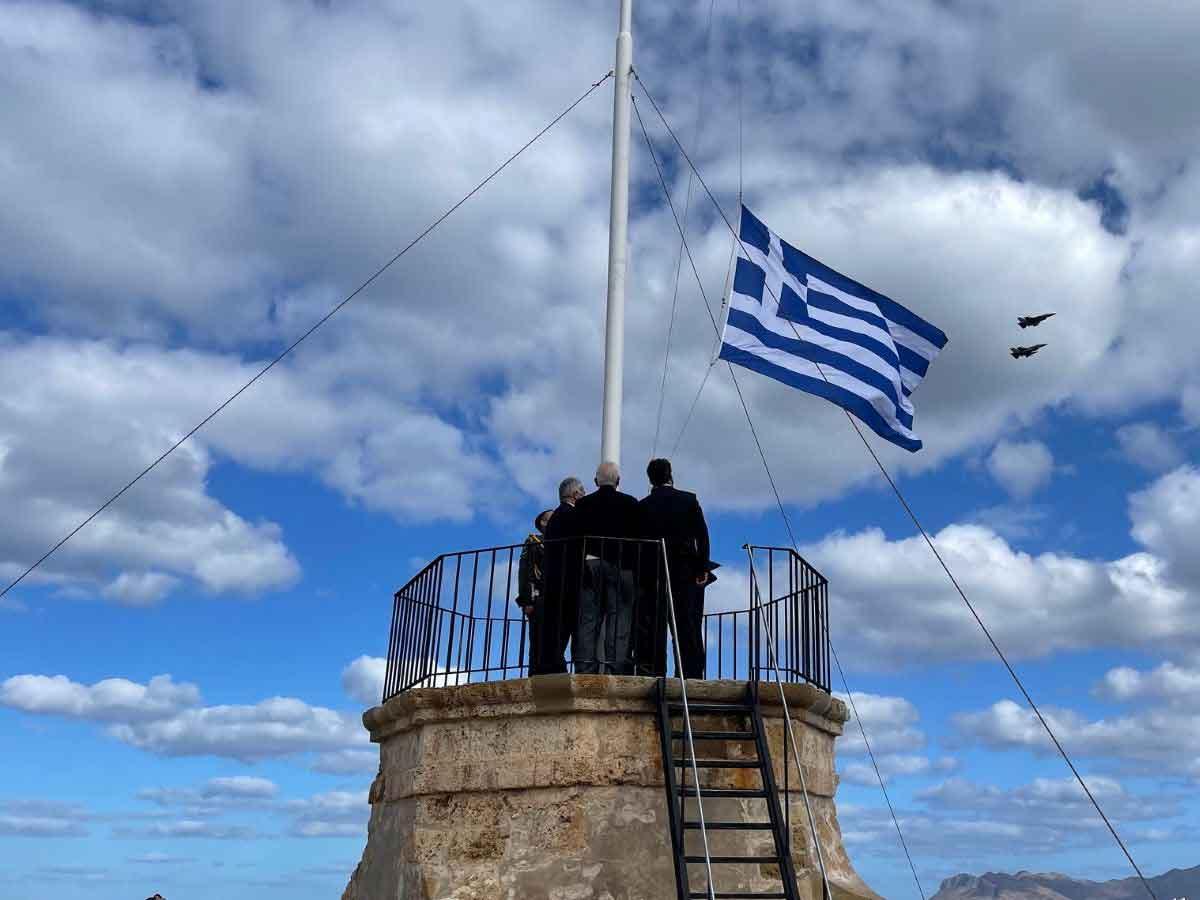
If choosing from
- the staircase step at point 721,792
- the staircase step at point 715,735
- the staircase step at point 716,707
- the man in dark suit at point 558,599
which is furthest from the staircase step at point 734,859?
the man in dark suit at point 558,599

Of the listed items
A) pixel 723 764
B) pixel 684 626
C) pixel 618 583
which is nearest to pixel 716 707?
pixel 723 764

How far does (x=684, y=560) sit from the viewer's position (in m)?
9.48

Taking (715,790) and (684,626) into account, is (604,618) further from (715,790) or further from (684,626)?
(715,790)

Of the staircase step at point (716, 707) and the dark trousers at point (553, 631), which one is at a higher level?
the dark trousers at point (553, 631)

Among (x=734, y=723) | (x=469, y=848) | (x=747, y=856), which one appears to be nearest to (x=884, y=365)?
(x=734, y=723)

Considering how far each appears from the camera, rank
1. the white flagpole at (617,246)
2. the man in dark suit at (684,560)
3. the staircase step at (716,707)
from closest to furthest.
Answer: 1. the staircase step at (716,707)
2. the man in dark suit at (684,560)
3. the white flagpole at (617,246)

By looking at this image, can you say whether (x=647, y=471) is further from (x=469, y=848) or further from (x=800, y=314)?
(x=469, y=848)

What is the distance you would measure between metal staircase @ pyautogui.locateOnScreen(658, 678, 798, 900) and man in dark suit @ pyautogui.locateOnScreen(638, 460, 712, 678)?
0.66 metres

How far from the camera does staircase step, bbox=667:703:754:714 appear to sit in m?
8.55

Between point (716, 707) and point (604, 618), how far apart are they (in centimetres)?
122

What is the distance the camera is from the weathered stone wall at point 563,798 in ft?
27.4

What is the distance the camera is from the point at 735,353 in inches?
433

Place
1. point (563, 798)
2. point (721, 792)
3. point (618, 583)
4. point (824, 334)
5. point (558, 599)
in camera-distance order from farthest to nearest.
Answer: point (824, 334)
point (558, 599)
point (618, 583)
point (563, 798)
point (721, 792)

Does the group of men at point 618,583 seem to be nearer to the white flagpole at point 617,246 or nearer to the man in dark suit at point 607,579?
the man in dark suit at point 607,579
